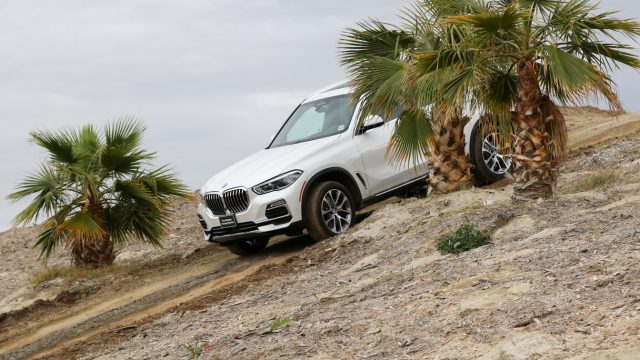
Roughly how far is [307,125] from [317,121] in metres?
0.25

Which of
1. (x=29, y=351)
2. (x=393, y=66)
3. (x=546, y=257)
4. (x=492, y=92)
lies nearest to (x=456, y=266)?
(x=546, y=257)

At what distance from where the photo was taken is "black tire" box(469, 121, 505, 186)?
47.3ft

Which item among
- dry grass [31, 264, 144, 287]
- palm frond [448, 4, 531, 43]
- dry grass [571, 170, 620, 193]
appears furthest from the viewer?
dry grass [31, 264, 144, 287]

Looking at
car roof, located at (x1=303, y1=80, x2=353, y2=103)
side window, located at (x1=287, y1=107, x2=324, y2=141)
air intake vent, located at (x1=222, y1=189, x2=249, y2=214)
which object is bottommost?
air intake vent, located at (x1=222, y1=189, x2=249, y2=214)

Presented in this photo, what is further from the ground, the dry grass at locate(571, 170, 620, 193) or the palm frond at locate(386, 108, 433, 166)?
the palm frond at locate(386, 108, 433, 166)

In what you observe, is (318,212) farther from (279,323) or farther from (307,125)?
(279,323)

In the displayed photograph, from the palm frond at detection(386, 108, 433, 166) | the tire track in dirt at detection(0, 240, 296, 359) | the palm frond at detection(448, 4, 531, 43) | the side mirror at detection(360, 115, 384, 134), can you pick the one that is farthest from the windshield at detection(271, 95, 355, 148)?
the palm frond at detection(448, 4, 531, 43)

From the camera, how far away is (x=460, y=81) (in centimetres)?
1088

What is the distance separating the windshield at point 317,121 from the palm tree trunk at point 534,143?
2.68m

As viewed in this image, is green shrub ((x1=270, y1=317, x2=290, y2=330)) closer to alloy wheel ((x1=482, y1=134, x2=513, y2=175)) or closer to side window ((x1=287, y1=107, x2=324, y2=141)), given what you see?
side window ((x1=287, y1=107, x2=324, y2=141))

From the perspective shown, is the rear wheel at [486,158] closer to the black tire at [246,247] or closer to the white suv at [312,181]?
the white suv at [312,181]

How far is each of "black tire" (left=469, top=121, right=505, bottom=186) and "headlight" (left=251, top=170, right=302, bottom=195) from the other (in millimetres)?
3321

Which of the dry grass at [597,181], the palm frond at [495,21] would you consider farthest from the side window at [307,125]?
the dry grass at [597,181]

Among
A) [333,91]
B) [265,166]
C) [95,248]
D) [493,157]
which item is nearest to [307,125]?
[333,91]
